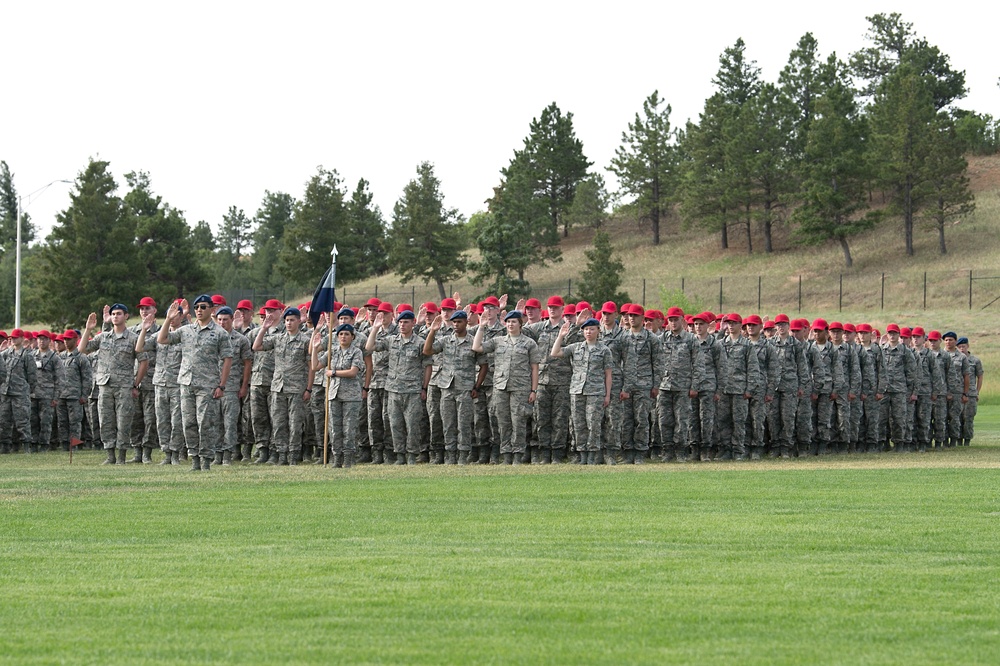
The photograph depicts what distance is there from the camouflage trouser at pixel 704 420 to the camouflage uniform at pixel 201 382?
679 centimetres

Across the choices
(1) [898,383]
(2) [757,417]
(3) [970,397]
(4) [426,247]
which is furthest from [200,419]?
(4) [426,247]

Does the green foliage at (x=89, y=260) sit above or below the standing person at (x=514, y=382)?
above

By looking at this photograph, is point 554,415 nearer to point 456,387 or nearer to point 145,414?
point 456,387

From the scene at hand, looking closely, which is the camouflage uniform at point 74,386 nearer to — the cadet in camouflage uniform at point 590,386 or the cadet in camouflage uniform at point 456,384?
the cadet in camouflage uniform at point 456,384

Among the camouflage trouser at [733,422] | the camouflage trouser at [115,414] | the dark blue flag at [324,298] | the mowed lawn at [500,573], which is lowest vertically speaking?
the mowed lawn at [500,573]

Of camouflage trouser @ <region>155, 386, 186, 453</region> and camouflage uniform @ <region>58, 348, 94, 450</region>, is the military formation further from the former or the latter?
camouflage uniform @ <region>58, 348, 94, 450</region>

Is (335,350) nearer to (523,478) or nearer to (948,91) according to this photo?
(523,478)

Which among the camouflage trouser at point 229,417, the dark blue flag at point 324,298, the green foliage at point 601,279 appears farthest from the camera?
the green foliage at point 601,279

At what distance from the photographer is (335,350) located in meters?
18.1

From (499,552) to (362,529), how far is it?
163cm

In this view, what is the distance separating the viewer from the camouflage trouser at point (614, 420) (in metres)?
18.7

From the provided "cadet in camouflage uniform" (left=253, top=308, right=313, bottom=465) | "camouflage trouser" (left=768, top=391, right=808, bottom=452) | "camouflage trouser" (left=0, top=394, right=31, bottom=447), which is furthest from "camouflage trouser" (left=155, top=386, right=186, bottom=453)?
"camouflage trouser" (left=768, top=391, right=808, bottom=452)

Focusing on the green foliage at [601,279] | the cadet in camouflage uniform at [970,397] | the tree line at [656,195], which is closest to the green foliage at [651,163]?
the tree line at [656,195]

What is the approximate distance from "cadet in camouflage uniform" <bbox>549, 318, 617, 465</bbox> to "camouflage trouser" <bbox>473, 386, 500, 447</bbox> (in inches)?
55.5
